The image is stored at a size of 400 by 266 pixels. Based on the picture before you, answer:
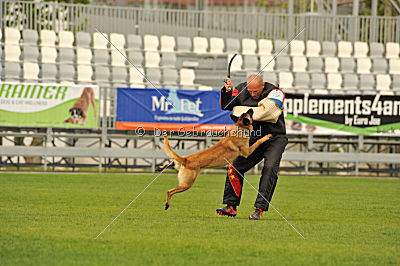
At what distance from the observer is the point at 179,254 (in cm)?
776

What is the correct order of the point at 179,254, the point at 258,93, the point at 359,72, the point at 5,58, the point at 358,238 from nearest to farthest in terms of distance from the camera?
the point at 179,254
the point at 358,238
the point at 258,93
the point at 5,58
the point at 359,72

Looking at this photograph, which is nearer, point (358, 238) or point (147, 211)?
point (358, 238)

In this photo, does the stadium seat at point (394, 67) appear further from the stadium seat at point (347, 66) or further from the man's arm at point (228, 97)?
the man's arm at point (228, 97)

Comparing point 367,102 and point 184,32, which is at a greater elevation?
point 184,32

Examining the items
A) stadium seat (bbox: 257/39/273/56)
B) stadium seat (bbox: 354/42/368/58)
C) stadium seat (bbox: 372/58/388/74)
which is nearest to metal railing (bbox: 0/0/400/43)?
stadium seat (bbox: 354/42/368/58)

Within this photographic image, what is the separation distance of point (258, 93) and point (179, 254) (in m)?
4.13

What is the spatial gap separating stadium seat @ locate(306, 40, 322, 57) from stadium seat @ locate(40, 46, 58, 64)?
9070 millimetres

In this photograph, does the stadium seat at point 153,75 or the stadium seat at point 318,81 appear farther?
the stadium seat at point 318,81

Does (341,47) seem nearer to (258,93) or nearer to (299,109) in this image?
(299,109)

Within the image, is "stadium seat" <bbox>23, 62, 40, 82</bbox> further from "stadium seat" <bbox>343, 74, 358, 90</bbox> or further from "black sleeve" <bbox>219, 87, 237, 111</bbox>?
"black sleeve" <bbox>219, 87, 237, 111</bbox>

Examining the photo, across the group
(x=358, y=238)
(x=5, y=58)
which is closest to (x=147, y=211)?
(x=358, y=238)

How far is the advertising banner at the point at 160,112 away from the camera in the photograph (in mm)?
24094

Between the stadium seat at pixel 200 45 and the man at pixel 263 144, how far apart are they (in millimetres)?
18138

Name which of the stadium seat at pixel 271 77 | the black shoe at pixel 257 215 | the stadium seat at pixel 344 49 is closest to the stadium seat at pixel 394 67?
the stadium seat at pixel 344 49
